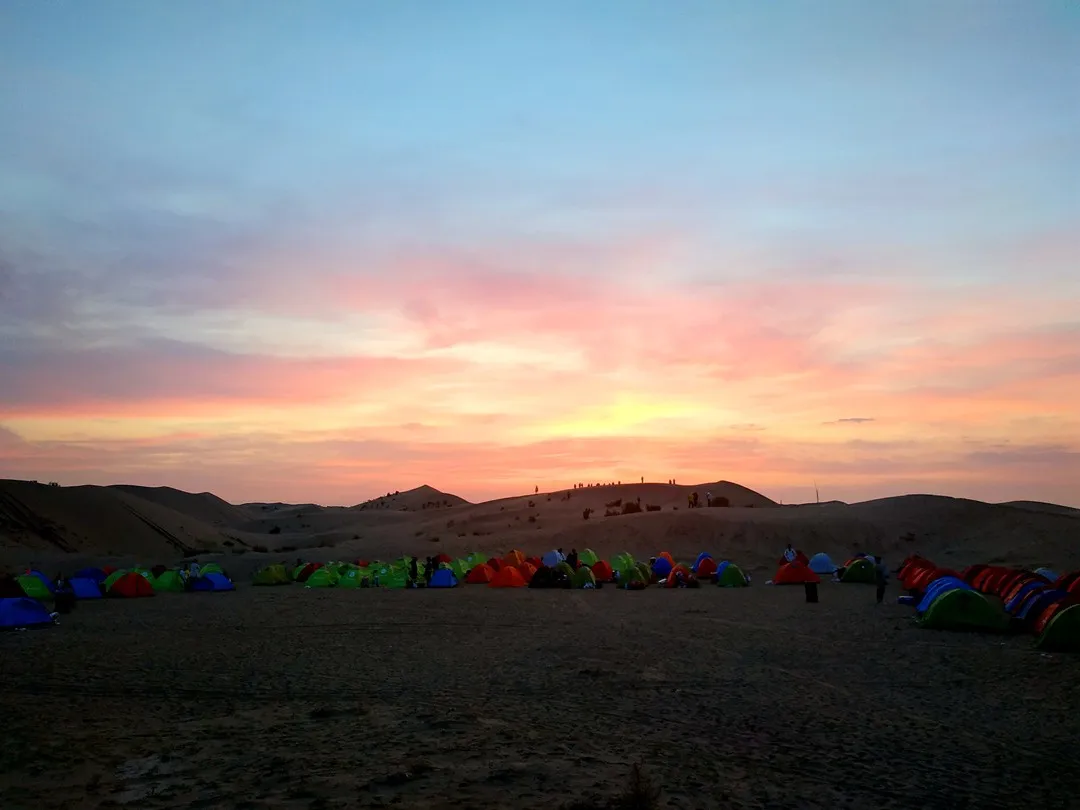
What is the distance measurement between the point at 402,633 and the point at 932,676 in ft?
39.3

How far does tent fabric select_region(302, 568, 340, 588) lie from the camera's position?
36938 mm

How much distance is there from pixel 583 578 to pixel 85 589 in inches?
769

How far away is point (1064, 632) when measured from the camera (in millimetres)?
16672

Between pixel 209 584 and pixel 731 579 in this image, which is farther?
pixel 209 584

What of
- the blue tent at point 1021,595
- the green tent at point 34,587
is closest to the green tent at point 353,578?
the green tent at point 34,587

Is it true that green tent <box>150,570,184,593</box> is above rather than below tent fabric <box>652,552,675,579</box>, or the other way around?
below

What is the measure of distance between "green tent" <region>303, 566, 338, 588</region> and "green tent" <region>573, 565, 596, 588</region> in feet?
36.4

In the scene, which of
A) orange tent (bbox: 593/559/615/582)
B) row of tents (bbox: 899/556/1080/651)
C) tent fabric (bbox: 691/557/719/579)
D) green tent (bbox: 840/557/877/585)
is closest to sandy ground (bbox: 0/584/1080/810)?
row of tents (bbox: 899/556/1080/651)

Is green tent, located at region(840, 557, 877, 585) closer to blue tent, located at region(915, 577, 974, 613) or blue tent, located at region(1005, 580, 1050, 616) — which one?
blue tent, located at region(915, 577, 974, 613)

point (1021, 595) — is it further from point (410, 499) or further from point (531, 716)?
point (410, 499)

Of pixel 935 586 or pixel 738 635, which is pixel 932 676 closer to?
pixel 738 635

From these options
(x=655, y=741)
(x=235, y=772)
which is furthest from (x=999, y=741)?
(x=235, y=772)

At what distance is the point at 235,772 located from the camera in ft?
27.7

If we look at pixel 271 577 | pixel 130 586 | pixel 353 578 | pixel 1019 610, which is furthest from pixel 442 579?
pixel 1019 610
